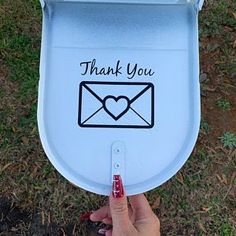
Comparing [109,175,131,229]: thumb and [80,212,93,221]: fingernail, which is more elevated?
[109,175,131,229]: thumb

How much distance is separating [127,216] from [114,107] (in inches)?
10.0

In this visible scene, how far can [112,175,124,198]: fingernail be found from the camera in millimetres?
1147

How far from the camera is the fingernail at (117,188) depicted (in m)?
1.15

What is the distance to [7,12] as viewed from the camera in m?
1.89

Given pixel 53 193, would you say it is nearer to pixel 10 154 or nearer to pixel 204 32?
pixel 10 154

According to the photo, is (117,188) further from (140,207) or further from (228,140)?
(228,140)

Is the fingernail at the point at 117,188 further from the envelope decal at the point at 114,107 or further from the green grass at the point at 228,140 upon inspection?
the green grass at the point at 228,140

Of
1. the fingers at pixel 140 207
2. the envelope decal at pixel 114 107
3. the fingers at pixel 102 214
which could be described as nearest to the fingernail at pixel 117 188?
the envelope decal at pixel 114 107

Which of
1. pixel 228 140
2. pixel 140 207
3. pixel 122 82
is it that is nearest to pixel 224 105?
pixel 228 140

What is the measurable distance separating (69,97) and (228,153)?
2.65 feet

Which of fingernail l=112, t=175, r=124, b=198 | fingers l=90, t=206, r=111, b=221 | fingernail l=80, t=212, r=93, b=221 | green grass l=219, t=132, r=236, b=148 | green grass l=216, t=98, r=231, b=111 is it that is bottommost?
fingernail l=80, t=212, r=93, b=221

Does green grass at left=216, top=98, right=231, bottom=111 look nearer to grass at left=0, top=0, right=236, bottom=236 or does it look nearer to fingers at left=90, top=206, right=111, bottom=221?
grass at left=0, top=0, right=236, bottom=236

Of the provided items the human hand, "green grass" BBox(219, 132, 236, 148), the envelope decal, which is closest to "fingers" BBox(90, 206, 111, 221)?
the human hand

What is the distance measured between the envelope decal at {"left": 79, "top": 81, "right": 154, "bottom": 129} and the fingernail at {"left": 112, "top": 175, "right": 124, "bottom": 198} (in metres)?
0.12
